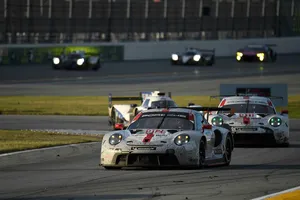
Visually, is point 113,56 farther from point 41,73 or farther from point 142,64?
point 41,73

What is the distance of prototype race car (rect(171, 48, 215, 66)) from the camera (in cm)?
6259

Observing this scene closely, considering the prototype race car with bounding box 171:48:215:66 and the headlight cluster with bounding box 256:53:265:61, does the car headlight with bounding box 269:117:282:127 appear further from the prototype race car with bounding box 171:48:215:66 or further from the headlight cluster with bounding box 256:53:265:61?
the headlight cluster with bounding box 256:53:265:61

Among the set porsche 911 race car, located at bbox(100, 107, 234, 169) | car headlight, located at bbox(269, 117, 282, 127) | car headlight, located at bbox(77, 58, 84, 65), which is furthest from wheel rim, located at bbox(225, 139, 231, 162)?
car headlight, located at bbox(77, 58, 84, 65)

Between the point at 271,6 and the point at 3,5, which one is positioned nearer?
the point at 3,5

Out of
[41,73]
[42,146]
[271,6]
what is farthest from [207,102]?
[271,6]

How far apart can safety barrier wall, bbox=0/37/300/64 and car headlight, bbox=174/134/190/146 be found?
129 ft

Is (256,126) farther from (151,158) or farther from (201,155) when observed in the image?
(151,158)

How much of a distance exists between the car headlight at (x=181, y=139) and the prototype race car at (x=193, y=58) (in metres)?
46.5

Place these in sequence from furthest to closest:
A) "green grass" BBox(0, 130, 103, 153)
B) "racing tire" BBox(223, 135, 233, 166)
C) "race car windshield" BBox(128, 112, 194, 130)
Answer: "green grass" BBox(0, 130, 103, 153) < "racing tire" BBox(223, 135, 233, 166) < "race car windshield" BBox(128, 112, 194, 130)

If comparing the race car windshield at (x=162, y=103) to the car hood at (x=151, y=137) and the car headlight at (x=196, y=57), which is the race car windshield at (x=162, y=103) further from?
the car headlight at (x=196, y=57)

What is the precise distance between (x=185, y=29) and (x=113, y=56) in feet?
17.9

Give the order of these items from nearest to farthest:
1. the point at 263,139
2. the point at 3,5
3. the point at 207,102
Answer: the point at 263,139 → the point at 207,102 → the point at 3,5

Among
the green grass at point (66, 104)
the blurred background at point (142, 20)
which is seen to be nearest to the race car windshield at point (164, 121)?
the green grass at point (66, 104)

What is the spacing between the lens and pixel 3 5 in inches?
2093
